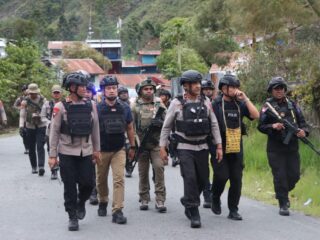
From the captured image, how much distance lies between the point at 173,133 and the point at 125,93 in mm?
3333

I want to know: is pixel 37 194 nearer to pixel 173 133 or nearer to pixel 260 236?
pixel 173 133

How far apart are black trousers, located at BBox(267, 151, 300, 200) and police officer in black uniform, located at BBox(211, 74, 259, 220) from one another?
67 cm

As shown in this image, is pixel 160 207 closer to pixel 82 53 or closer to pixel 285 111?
pixel 285 111

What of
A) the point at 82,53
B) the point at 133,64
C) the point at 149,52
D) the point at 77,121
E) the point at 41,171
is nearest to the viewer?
the point at 77,121

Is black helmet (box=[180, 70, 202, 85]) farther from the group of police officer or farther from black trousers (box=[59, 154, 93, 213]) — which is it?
black trousers (box=[59, 154, 93, 213])

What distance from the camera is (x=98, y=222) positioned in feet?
25.8

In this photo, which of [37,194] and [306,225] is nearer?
[306,225]

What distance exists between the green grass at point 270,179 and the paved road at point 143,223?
57cm

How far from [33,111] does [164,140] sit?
5.48 m

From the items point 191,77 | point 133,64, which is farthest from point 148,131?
point 133,64

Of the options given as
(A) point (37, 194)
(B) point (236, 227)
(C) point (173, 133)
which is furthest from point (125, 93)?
(B) point (236, 227)

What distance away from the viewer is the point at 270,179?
11281 mm

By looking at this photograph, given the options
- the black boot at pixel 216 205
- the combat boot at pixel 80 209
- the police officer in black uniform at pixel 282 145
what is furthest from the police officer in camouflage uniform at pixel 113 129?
the police officer in black uniform at pixel 282 145

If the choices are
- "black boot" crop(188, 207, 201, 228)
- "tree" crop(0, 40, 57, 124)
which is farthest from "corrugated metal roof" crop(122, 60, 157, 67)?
"black boot" crop(188, 207, 201, 228)
